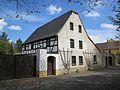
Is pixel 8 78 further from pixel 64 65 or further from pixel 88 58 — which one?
pixel 88 58

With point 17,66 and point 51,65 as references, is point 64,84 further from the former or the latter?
point 51,65

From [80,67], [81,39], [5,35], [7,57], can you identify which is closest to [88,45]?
[81,39]

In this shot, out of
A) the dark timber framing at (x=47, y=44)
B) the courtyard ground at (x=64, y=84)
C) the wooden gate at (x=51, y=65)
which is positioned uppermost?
the dark timber framing at (x=47, y=44)

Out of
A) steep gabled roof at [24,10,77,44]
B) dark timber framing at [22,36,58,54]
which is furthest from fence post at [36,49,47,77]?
steep gabled roof at [24,10,77,44]

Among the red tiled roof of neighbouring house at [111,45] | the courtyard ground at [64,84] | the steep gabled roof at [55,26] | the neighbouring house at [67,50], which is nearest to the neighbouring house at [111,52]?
the red tiled roof of neighbouring house at [111,45]

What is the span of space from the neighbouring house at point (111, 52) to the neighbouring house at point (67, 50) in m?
5.90

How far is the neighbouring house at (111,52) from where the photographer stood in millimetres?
36838

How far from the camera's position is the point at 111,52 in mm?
57750

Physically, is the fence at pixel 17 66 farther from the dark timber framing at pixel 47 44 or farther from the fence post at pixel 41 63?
the dark timber framing at pixel 47 44

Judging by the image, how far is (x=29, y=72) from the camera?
792 inches

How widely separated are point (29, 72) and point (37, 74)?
0.98 metres

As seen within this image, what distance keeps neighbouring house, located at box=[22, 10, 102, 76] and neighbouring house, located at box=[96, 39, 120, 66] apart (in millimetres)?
5903

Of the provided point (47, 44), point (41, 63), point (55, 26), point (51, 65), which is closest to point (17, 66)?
point (41, 63)

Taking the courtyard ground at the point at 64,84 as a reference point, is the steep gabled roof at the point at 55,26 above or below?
above
